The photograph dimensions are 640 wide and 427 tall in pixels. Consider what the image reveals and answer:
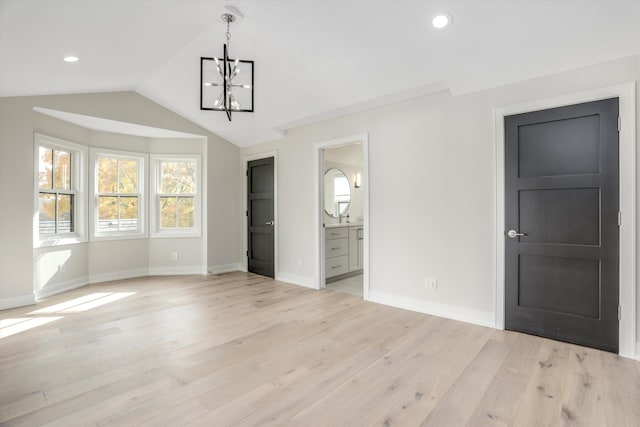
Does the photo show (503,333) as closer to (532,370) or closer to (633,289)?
(532,370)

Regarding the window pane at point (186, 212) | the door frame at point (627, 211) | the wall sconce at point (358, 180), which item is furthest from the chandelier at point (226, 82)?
the door frame at point (627, 211)

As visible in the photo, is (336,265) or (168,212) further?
(168,212)

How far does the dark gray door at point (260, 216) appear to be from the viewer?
18.4ft

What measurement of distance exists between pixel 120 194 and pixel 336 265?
3.81 m

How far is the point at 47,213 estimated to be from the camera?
→ 455 cm

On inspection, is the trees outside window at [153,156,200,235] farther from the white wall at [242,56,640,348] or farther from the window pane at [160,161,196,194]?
the white wall at [242,56,640,348]

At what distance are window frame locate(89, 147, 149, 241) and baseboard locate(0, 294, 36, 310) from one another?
4.28 ft

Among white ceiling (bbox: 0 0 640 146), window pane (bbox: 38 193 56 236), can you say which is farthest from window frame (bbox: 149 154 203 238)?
white ceiling (bbox: 0 0 640 146)

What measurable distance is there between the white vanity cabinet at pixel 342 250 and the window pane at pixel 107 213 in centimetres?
354

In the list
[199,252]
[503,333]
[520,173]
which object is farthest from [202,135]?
[503,333]

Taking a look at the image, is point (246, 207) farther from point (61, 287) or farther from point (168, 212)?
point (61, 287)

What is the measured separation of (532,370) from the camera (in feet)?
7.75

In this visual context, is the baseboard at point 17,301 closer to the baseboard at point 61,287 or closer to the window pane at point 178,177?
the baseboard at point 61,287

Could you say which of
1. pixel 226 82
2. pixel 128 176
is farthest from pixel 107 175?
pixel 226 82
